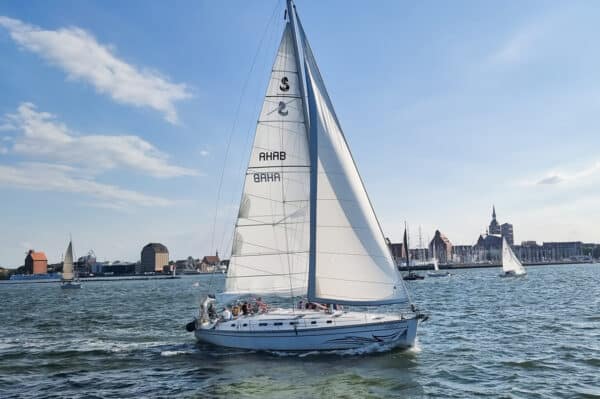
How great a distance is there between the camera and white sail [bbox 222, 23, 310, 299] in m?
25.2

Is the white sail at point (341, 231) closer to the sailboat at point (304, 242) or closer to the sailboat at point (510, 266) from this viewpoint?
the sailboat at point (304, 242)

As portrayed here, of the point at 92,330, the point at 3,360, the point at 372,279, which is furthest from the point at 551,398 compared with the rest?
the point at 92,330

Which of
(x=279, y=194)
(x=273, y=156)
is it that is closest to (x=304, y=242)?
(x=279, y=194)

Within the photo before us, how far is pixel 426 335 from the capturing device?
29219 millimetres

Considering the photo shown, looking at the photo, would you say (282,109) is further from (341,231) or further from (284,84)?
(341,231)

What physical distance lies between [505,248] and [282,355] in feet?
310

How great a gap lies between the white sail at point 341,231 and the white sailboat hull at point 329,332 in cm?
115

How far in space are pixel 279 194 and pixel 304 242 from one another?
2605mm

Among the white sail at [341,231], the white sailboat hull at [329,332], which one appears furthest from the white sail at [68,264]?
the white sail at [341,231]

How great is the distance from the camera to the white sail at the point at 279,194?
2520cm

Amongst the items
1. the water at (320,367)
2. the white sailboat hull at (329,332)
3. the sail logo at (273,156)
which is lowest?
the water at (320,367)

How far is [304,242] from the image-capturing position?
2527 cm

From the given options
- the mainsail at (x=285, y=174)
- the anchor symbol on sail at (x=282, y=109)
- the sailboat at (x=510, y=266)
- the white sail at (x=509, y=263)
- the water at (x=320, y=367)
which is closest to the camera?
the water at (x=320, y=367)

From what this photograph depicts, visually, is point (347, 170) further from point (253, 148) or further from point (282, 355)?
point (282, 355)
